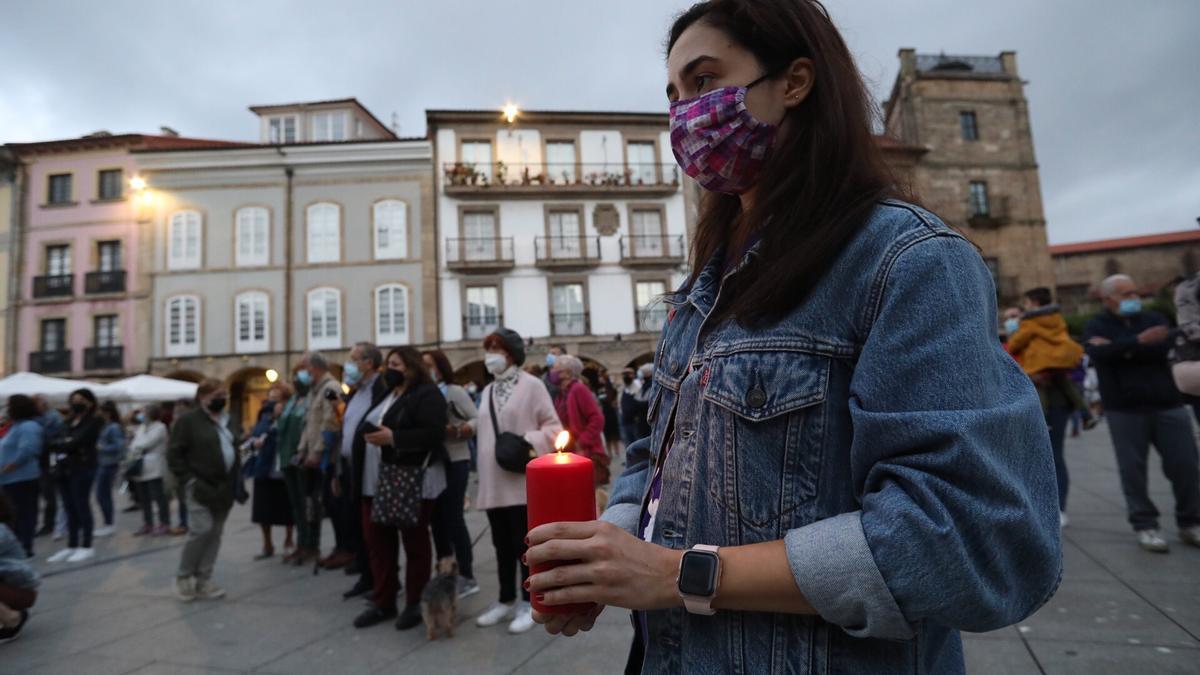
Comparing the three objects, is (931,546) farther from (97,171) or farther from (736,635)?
(97,171)

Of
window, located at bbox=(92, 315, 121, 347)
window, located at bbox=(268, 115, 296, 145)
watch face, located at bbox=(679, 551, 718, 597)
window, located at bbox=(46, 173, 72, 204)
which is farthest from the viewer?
window, located at bbox=(268, 115, 296, 145)

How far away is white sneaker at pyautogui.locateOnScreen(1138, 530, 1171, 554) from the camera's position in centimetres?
435

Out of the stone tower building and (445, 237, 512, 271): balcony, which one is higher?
the stone tower building

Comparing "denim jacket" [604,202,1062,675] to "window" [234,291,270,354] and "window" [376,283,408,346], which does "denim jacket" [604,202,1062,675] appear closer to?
"window" [376,283,408,346]

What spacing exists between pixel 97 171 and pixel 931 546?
31.6 m

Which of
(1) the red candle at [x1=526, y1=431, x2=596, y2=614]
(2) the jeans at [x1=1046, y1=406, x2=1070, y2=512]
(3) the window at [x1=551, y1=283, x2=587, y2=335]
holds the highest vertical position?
(3) the window at [x1=551, y1=283, x2=587, y2=335]

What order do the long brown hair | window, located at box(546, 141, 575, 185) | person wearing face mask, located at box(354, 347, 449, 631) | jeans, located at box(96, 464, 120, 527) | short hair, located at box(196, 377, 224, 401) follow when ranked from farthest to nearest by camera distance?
1. window, located at box(546, 141, 575, 185)
2. jeans, located at box(96, 464, 120, 527)
3. short hair, located at box(196, 377, 224, 401)
4. person wearing face mask, located at box(354, 347, 449, 631)
5. the long brown hair

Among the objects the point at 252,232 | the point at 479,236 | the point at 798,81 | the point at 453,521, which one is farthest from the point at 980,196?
the point at 798,81

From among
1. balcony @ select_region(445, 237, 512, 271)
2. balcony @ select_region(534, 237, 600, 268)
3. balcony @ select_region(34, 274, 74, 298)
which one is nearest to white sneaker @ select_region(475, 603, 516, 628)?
balcony @ select_region(445, 237, 512, 271)

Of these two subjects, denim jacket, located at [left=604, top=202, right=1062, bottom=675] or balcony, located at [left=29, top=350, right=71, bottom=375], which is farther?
balcony, located at [left=29, top=350, right=71, bottom=375]

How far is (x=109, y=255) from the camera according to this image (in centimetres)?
2398

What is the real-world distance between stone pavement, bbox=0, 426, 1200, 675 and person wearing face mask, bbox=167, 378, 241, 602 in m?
0.22

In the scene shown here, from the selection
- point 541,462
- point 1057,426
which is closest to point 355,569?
point 541,462

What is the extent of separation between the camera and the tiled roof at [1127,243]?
125ft
